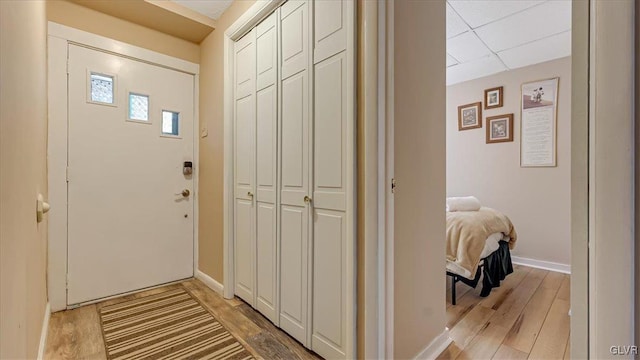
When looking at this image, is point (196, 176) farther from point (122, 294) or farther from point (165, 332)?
point (165, 332)

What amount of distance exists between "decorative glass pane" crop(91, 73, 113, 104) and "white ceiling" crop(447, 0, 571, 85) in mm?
2882

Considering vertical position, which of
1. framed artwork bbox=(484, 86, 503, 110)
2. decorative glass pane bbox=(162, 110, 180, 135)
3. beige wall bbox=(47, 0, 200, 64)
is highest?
beige wall bbox=(47, 0, 200, 64)

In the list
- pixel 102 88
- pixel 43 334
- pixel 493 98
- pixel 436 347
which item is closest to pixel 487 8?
pixel 493 98

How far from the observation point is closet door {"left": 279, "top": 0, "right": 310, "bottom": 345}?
64.6 inches

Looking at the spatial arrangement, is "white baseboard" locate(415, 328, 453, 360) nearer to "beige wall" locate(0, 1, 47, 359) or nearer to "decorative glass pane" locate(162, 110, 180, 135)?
"beige wall" locate(0, 1, 47, 359)

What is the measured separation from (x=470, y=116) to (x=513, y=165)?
86cm

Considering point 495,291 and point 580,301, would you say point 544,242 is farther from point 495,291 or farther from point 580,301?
point 580,301

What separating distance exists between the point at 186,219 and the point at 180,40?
1.75 metres

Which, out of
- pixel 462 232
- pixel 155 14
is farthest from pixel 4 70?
pixel 462 232

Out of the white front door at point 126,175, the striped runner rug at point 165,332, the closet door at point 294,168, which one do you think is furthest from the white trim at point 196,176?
the closet door at point 294,168

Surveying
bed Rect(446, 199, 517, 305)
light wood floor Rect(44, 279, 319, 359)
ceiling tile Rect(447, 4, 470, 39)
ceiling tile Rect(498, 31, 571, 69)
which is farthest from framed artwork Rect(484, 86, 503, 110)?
light wood floor Rect(44, 279, 319, 359)

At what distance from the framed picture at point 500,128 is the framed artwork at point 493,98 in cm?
15

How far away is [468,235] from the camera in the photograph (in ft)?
7.53

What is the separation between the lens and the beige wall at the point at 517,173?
3162 mm
